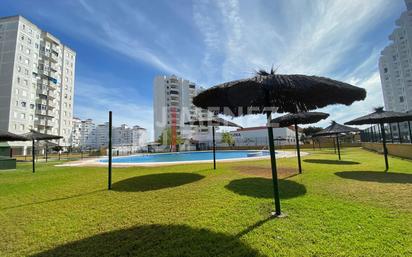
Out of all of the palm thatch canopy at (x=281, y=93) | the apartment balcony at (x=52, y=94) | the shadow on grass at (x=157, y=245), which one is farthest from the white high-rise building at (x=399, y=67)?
the apartment balcony at (x=52, y=94)

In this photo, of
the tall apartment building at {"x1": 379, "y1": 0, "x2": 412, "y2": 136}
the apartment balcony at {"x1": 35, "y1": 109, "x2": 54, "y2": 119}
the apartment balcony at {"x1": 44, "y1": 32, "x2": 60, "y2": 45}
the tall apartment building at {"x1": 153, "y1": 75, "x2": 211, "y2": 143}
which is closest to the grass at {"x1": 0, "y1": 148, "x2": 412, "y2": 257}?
the apartment balcony at {"x1": 35, "y1": 109, "x2": 54, "y2": 119}

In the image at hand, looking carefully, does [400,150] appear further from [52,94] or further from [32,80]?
[52,94]

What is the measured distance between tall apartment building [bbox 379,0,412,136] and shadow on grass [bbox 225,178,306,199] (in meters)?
62.2

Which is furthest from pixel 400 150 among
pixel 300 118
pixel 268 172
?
pixel 268 172

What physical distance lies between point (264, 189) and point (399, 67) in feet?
230

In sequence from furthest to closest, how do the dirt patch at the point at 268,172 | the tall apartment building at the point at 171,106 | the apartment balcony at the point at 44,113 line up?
the tall apartment building at the point at 171,106 → the apartment balcony at the point at 44,113 → the dirt patch at the point at 268,172

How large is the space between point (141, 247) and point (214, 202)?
206cm

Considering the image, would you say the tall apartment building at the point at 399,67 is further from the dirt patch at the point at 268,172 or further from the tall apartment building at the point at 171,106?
the dirt patch at the point at 268,172

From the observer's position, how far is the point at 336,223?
311 cm

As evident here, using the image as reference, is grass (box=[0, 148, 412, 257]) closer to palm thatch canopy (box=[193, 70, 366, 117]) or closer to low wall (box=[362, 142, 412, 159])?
palm thatch canopy (box=[193, 70, 366, 117])

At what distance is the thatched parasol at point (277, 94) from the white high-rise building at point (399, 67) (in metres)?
62.7

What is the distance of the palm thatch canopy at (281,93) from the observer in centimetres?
344

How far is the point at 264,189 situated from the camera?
5.36 m

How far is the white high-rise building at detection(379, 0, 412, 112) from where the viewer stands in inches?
1859
